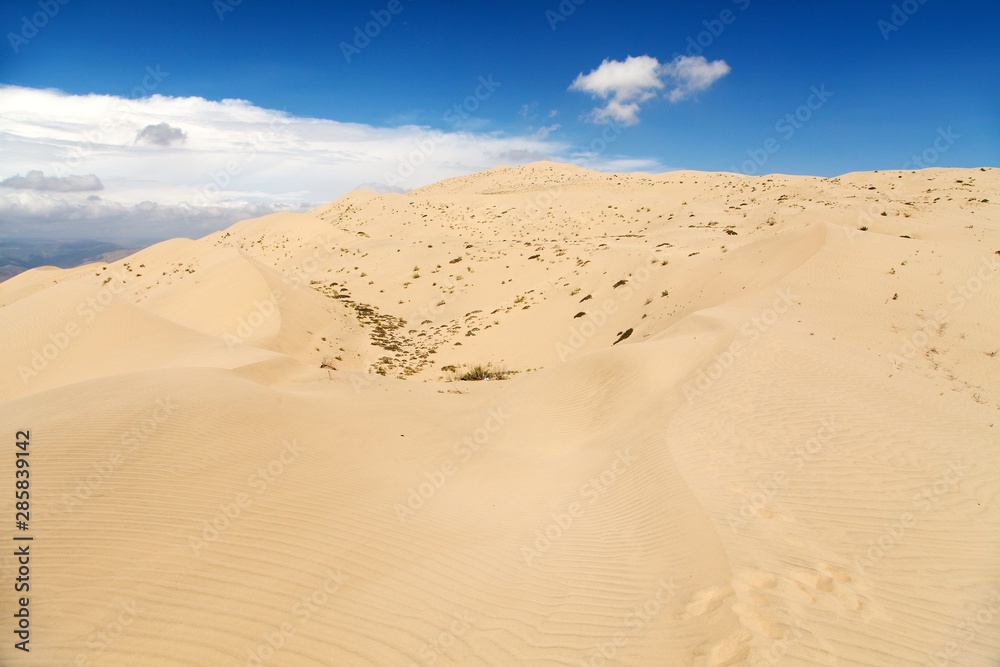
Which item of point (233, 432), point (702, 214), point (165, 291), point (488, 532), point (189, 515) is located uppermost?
point (702, 214)

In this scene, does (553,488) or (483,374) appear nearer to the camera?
(553,488)

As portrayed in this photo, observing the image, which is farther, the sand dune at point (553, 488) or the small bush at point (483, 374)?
the small bush at point (483, 374)

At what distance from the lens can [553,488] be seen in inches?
305

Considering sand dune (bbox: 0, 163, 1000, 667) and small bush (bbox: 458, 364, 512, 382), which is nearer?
sand dune (bbox: 0, 163, 1000, 667)

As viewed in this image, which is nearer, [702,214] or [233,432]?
[233,432]

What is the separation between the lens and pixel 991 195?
31.3 metres

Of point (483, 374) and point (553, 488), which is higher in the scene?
point (483, 374)

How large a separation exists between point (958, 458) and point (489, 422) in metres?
8.19

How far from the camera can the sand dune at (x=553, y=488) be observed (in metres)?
4.15

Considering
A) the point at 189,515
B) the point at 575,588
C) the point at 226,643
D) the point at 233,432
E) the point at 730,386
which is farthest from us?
the point at 730,386

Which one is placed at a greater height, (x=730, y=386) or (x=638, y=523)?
(x=730, y=386)

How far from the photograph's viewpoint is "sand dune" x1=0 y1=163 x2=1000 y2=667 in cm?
415

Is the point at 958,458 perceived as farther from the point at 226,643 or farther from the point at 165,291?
the point at 165,291

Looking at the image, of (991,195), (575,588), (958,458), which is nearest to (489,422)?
(575,588)
